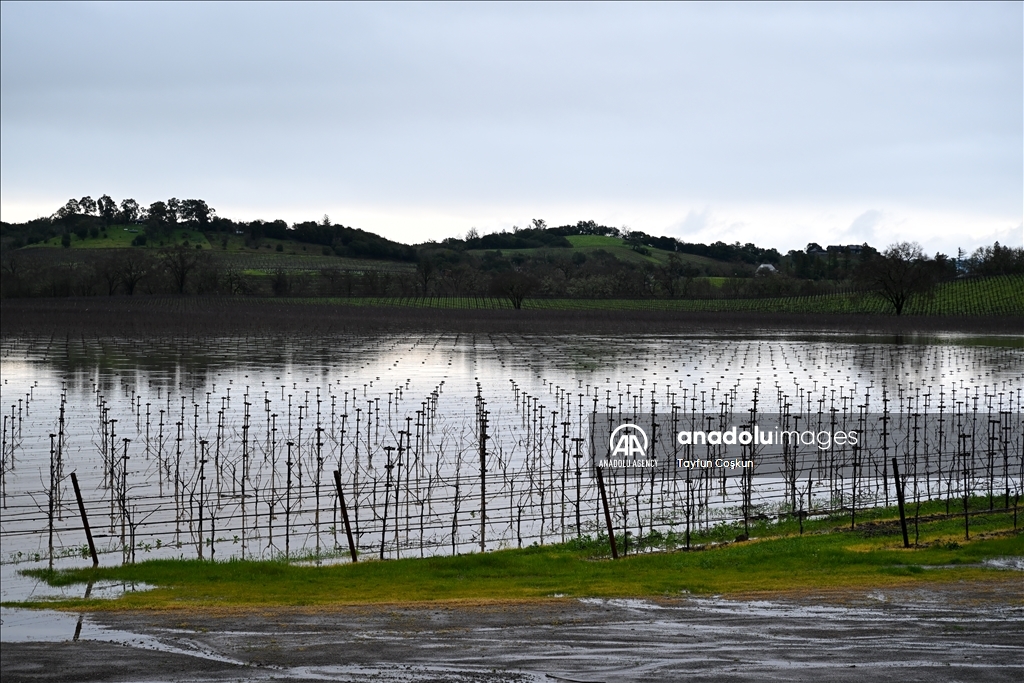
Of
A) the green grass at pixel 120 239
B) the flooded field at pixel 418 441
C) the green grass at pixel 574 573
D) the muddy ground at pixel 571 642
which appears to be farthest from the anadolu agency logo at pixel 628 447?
the green grass at pixel 120 239

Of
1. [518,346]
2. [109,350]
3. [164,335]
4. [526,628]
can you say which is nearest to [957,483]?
[526,628]

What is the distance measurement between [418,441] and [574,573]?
518 inches

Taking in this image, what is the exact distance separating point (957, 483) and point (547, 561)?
1196 cm

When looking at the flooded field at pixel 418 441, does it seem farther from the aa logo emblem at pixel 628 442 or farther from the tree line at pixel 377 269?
the tree line at pixel 377 269

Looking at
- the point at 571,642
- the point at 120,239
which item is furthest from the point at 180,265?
the point at 571,642

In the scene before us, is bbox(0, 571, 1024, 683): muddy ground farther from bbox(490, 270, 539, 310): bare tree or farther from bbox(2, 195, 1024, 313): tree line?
bbox(490, 270, 539, 310): bare tree

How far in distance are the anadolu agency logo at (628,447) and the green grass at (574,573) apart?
817 cm

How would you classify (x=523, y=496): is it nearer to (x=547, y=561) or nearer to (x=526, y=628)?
(x=547, y=561)

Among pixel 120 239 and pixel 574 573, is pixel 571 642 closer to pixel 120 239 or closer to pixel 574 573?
pixel 574 573

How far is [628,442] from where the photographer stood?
30641mm

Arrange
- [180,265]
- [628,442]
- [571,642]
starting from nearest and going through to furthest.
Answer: [571,642] < [628,442] < [180,265]

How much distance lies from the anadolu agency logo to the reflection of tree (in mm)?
73867

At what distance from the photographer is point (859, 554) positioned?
1831cm

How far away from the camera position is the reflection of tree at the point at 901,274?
323 feet
